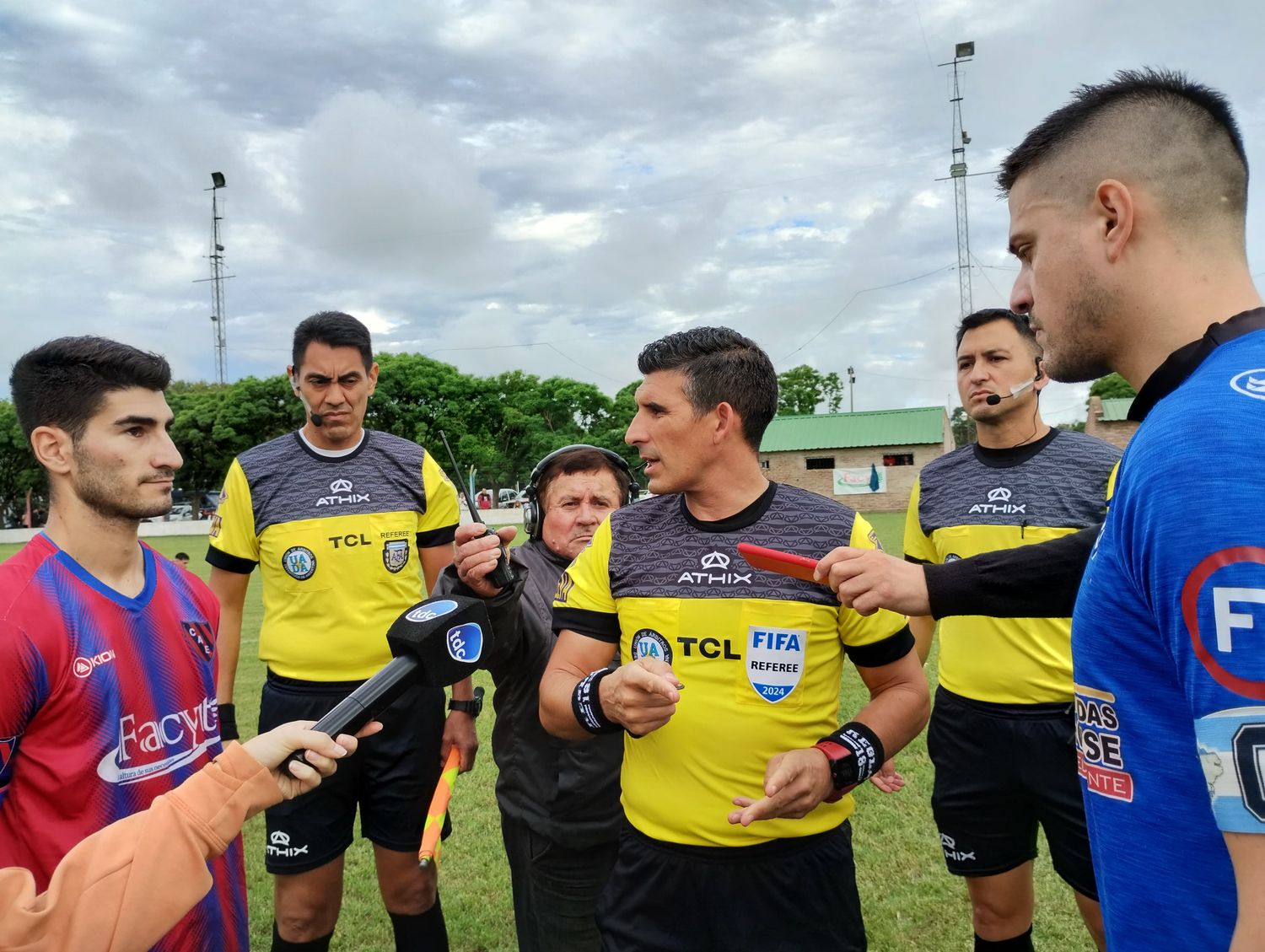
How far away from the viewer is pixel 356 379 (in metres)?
4.35

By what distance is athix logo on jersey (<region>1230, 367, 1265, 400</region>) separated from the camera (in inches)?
47.6

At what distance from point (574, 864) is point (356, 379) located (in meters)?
2.61

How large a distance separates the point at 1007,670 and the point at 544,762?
2.04 m

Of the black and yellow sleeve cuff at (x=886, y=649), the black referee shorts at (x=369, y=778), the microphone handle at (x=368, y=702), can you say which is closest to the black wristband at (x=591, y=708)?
the microphone handle at (x=368, y=702)

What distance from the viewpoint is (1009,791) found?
11.6 feet

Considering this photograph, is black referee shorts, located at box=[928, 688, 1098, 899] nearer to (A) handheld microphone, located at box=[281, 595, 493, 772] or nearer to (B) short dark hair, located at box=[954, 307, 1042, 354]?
(B) short dark hair, located at box=[954, 307, 1042, 354]

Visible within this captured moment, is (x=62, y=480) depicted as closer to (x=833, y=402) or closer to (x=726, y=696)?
(x=726, y=696)

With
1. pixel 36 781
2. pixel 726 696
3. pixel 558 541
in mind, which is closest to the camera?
pixel 36 781

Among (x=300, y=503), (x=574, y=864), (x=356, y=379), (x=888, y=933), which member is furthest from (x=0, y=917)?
(x=888, y=933)

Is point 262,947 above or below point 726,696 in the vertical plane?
below

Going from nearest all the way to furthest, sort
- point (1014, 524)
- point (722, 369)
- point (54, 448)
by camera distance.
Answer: point (54, 448) → point (722, 369) → point (1014, 524)

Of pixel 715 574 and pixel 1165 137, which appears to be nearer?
pixel 1165 137

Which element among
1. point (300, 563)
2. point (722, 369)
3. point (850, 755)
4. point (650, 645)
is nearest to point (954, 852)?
point (850, 755)

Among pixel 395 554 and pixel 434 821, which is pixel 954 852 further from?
pixel 395 554
